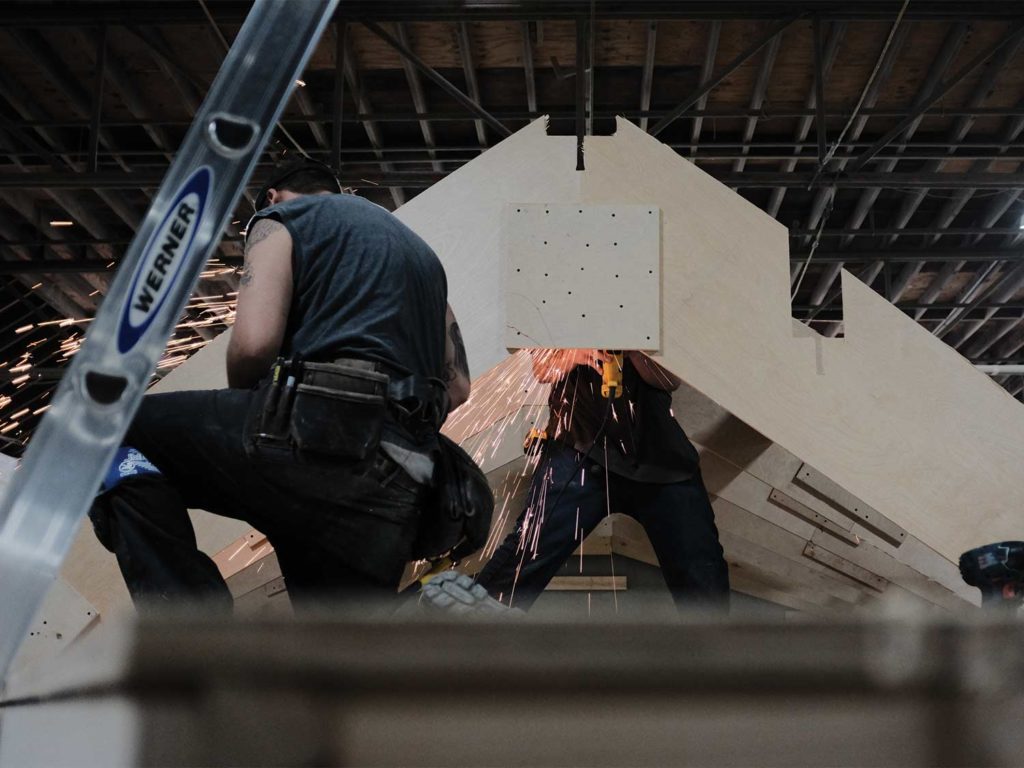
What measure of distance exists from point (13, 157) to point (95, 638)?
756 cm

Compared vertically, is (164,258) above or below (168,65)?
below

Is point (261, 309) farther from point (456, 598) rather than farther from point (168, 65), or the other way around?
point (168, 65)

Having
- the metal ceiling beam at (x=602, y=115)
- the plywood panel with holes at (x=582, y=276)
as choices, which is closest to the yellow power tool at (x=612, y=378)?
the plywood panel with holes at (x=582, y=276)

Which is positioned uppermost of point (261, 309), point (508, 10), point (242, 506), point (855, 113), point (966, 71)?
point (508, 10)

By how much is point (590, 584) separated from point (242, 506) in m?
3.27

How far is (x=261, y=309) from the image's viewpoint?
2.02 m

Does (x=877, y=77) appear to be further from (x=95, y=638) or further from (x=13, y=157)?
(x=95, y=638)

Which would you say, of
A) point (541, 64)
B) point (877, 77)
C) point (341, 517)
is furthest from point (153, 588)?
point (877, 77)

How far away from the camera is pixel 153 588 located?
2.02 m

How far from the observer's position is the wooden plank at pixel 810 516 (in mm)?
4238

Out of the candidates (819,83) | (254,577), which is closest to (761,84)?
(819,83)

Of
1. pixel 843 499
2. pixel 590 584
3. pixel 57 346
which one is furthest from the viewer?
pixel 57 346

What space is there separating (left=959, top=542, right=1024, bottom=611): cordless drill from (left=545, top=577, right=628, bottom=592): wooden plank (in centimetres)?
272

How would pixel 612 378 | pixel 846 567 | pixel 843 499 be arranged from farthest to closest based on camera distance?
1. pixel 846 567
2. pixel 843 499
3. pixel 612 378
